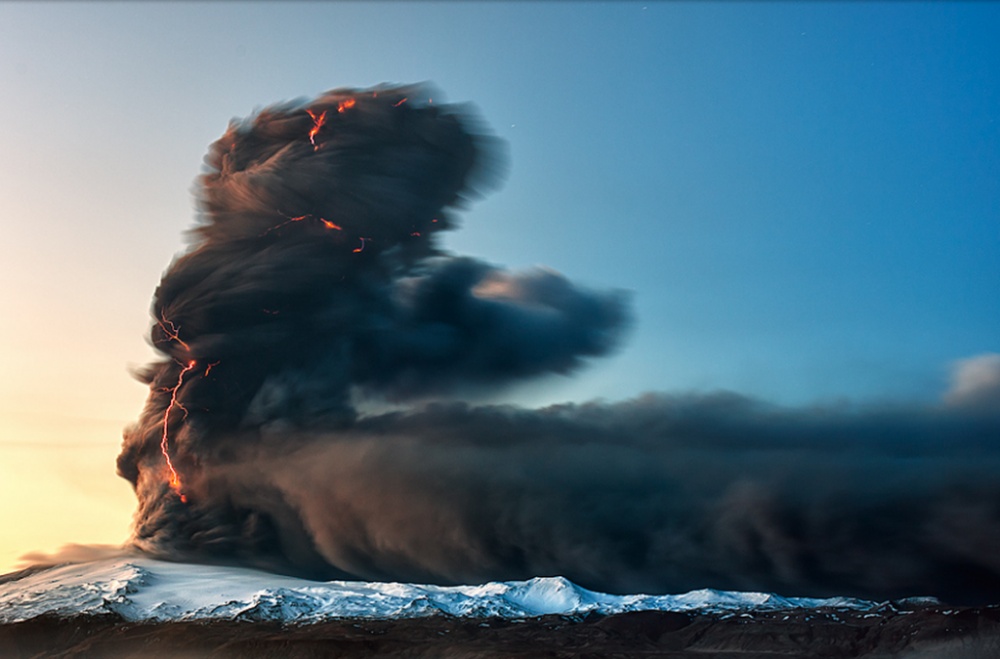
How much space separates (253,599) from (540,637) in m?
55.6

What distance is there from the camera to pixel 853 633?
149625 millimetres

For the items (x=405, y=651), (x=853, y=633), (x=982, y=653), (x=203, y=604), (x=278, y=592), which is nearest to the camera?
(x=982, y=653)

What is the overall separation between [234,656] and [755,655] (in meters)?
89.9

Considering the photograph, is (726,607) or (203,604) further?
(726,607)

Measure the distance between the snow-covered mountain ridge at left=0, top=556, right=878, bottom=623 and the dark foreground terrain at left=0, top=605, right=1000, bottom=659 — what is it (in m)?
3.49

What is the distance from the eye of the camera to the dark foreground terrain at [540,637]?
12625 centimetres

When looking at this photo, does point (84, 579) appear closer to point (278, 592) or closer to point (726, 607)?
point (278, 592)

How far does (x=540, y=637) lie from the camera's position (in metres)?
149

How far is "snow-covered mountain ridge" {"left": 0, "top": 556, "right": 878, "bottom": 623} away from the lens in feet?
438

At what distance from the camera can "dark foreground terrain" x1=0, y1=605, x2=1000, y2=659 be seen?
4970 inches

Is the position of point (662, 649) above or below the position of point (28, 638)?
below

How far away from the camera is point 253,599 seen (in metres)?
156

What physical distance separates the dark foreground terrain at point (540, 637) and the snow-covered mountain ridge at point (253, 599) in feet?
11.4

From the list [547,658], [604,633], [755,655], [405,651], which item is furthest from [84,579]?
[755,655]
